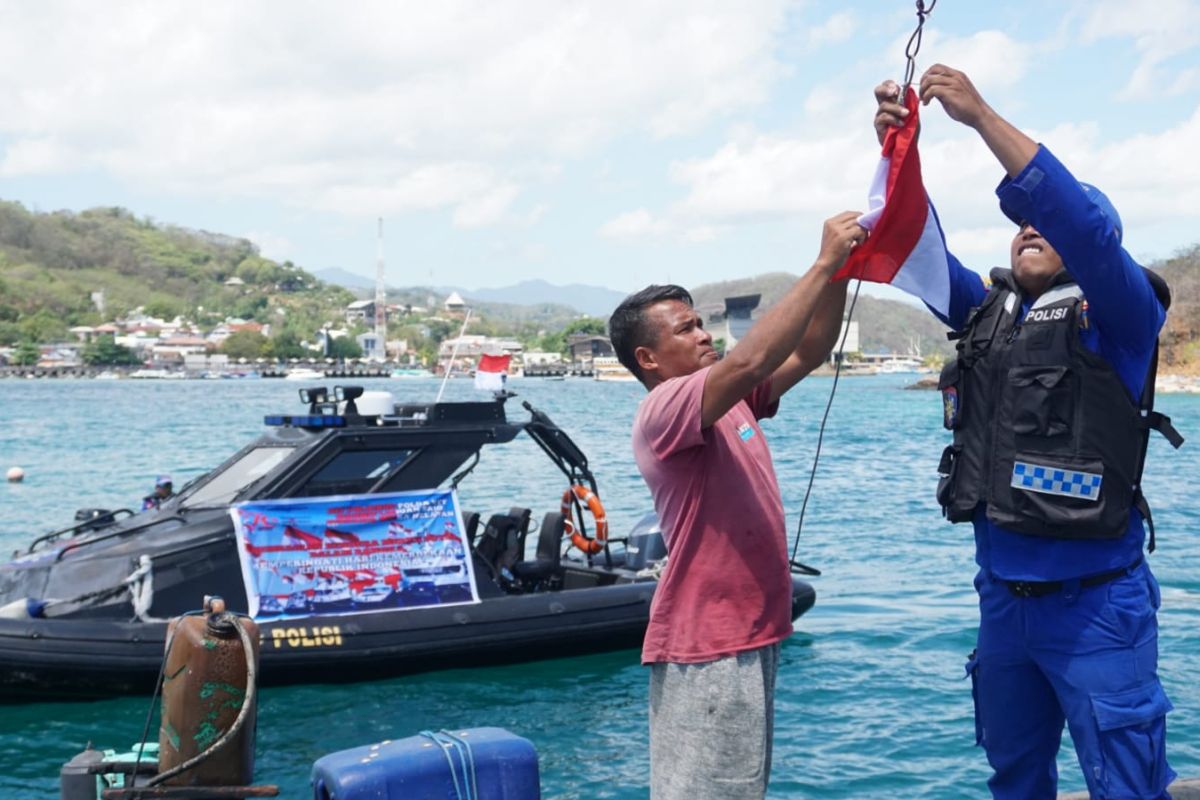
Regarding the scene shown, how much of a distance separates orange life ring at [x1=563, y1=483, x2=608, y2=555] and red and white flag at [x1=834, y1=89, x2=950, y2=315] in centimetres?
678

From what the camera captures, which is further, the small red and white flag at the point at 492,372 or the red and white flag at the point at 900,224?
the small red and white flag at the point at 492,372

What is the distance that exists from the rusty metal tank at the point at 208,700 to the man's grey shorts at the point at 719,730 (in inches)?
73.4

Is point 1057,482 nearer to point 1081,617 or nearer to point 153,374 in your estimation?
point 1081,617

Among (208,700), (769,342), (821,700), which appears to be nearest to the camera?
(769,342)

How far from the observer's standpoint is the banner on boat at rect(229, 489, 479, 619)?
8914mm

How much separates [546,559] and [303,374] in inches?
6397

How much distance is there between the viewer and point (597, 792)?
741cm

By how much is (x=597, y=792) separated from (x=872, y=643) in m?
4.43

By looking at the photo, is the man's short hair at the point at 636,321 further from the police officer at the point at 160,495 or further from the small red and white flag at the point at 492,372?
the police officer at the point at 160,495

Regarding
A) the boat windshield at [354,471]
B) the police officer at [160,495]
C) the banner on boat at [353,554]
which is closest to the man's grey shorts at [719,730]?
the banner on boat at [353,554]

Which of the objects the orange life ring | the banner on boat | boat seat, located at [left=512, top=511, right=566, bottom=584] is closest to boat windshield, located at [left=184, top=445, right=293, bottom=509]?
the banner on boat

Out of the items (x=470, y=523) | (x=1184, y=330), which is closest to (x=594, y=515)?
(x=470, y=523)

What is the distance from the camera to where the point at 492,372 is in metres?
10.9

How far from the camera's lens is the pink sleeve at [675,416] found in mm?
3115
